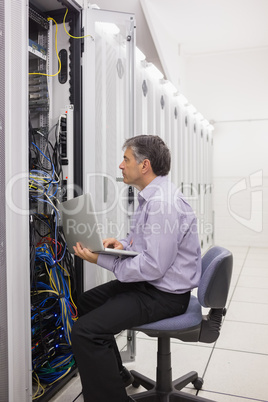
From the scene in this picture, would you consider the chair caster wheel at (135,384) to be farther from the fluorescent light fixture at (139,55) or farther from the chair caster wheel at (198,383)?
the fluorescent light fixture at (139,55)

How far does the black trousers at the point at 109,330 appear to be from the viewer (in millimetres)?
1458

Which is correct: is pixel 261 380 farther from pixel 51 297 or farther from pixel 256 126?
pixel 256 126

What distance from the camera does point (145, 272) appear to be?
60.3 inches

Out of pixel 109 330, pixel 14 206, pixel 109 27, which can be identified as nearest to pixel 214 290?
pixel 109 330

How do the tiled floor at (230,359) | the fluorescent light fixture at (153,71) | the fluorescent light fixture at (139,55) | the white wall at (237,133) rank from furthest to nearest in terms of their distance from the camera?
the white wall at (237,133) < the fluorescent light fixture at (153,71) < the fluorescent light fixture at (139,55) < the tiled floor at (230,359)

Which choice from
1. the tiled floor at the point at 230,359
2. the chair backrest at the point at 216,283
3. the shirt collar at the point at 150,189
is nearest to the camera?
the chair backrest at the point at 216,283

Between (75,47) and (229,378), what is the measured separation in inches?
88.7

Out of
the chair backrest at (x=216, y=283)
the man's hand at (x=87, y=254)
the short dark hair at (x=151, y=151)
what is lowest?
the chair backrest at (x=216, y=283)

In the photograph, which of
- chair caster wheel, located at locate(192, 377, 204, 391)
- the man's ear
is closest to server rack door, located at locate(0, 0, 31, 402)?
the man's ear

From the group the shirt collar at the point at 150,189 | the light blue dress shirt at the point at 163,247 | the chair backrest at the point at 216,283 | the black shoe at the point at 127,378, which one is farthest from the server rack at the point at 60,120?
the chair backrest at the point at 216,283

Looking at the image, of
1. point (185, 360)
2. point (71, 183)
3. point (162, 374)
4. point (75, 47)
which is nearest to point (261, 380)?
point (185, 360)

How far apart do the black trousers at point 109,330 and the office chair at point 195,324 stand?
0.06m

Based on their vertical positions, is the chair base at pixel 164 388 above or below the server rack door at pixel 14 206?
below

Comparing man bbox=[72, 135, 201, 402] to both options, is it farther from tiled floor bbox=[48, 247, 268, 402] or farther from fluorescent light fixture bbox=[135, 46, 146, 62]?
fluorescent light fixture bbox=[135, 46, 146, 62]
